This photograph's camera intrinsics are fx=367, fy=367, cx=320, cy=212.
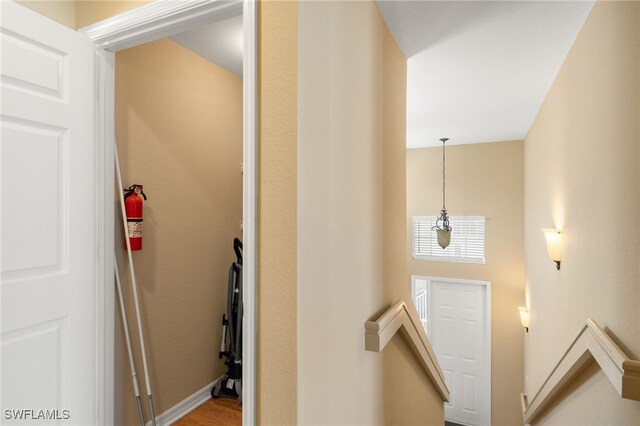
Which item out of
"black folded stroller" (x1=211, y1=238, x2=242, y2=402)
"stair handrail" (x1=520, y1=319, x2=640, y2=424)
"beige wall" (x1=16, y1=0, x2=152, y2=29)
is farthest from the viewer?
"black folded stroller" (x1=211, y1=238, x2=242, y2=402)

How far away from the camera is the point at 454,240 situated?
5734 mm

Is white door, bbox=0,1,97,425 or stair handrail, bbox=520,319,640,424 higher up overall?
white door, bbox=0,1,97,425

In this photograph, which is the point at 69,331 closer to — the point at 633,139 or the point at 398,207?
the point at 398,207

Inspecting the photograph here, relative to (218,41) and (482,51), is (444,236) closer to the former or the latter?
(482,51)

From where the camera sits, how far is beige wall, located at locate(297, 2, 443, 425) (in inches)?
44.9

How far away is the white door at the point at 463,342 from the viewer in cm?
541

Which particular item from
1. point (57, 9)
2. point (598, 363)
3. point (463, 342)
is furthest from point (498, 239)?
point (57, 9)

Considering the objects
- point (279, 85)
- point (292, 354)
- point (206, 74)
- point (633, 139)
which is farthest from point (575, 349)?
point (206, 74)

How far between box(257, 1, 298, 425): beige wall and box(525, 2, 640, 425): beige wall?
1.31 meters

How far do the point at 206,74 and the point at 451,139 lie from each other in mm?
3829

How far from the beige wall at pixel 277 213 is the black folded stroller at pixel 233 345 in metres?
1.53

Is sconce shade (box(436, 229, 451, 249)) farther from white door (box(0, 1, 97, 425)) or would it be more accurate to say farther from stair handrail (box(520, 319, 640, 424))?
white door (box(0, 1, 97, 425))

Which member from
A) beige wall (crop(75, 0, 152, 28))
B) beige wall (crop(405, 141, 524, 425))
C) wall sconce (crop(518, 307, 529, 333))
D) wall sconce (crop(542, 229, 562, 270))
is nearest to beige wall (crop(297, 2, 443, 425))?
beige wall (crop(75, 0, 152, 28))

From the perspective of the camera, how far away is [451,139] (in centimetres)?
535
